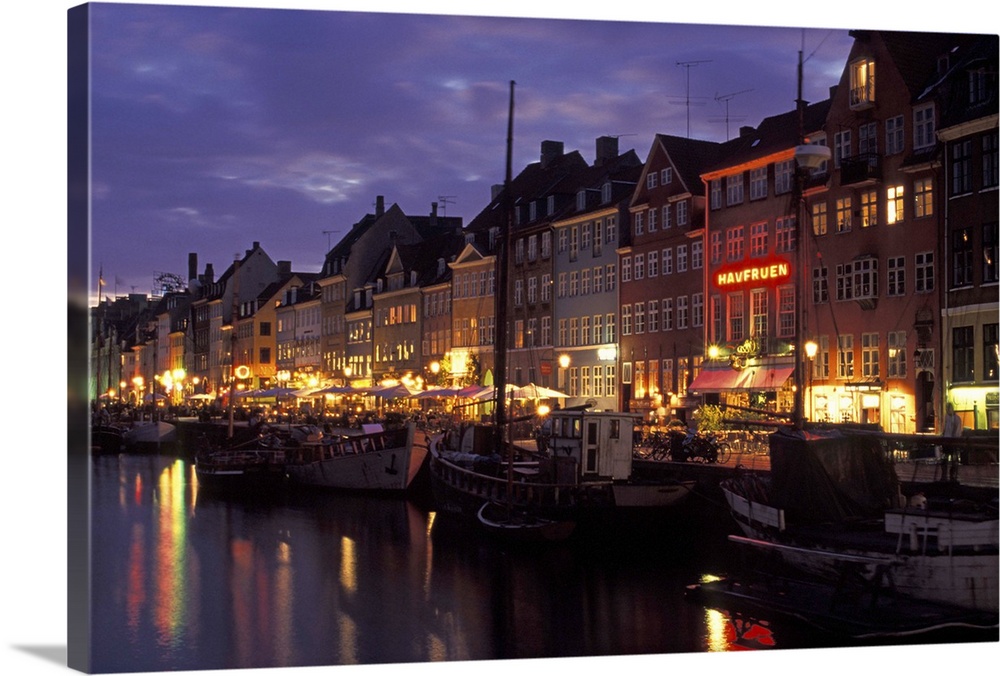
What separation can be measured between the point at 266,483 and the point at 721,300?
1456 cm

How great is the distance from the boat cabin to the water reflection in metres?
1.17

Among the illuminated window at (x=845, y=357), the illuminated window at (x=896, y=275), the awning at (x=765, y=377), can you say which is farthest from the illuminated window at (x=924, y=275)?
the awning at (x=765, y=377)

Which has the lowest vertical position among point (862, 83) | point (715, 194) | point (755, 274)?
point (755, 274)

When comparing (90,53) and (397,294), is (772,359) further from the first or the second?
(90,53)

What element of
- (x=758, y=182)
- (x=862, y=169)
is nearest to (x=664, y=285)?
(x=758, y=182)

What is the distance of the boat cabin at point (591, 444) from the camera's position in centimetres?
2062

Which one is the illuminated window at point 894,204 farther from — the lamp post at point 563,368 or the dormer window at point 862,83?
the lamp post at point 563,368

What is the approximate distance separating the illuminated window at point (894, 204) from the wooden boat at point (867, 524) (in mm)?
5161

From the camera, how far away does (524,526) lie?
20.4m

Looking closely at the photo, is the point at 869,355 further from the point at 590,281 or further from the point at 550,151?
the point at 550,151

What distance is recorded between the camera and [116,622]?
11.9m

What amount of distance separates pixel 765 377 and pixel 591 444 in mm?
2748

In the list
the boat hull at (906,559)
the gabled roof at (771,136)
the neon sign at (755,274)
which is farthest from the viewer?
the neon sign at (755,274)

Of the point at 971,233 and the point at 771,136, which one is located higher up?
the point at 771,136
